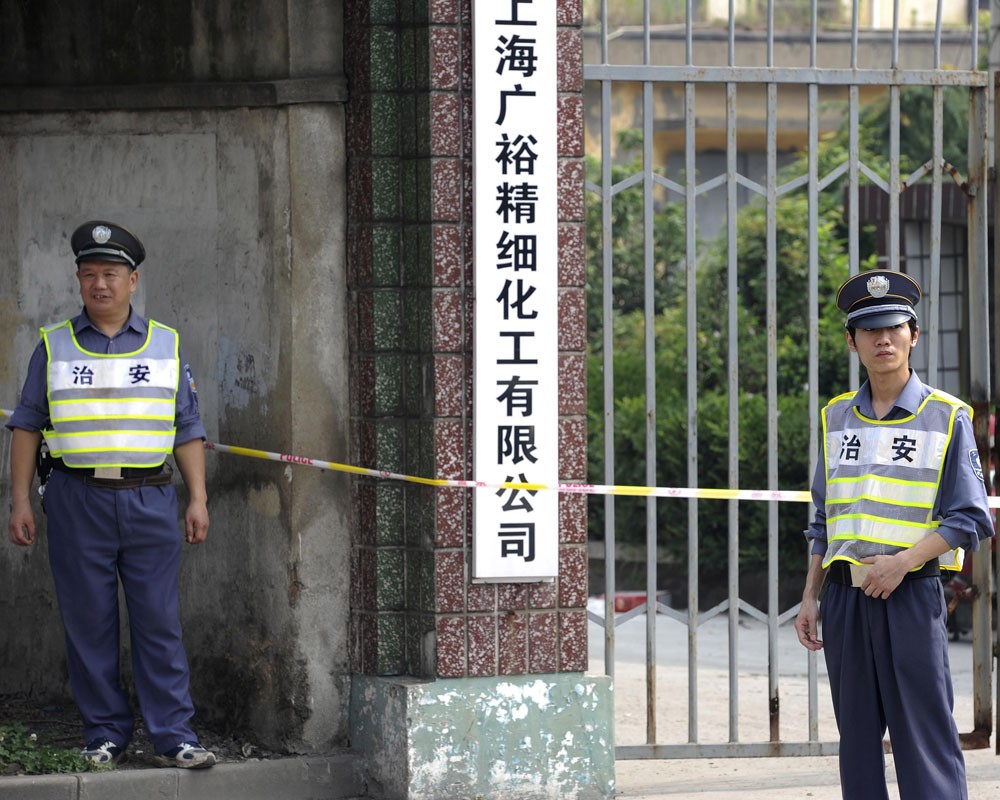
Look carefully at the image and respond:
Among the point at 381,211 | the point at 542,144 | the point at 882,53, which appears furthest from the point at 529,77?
the point at 882,53

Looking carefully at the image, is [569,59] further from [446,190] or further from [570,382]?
[570,382]

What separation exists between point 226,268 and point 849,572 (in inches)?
107

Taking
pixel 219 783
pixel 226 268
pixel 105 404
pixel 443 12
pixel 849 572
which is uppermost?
pixel 443 12

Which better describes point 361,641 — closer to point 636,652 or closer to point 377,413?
point 377,413

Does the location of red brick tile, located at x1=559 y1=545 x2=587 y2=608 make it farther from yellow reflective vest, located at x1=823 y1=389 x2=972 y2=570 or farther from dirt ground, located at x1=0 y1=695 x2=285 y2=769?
yellow reflective vest, located at x1=823 y1=389 x2=972 y2=570

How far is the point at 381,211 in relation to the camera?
605 centimetres

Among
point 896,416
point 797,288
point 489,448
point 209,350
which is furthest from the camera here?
point 797,288

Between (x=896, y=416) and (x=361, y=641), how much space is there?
2229 millimetres

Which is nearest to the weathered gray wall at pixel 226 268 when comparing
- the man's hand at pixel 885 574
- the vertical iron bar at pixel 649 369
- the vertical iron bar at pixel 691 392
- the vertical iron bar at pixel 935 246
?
the vertical iron bar at pixel 649 369

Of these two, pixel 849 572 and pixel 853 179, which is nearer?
pixel 849 572

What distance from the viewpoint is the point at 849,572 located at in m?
4.91

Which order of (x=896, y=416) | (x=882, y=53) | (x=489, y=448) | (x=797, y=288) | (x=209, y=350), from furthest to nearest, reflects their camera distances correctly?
1. (x=882, y=53)
2. (x=797, y=288)
3. (x=209, y=350)
4. (x=489, y=448)
5. (x=896, y=416)

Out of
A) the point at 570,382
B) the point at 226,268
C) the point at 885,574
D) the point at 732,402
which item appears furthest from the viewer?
the point at 732,402

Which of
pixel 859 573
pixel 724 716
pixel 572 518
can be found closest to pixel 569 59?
pixel 572 518
